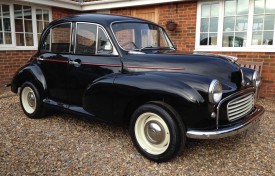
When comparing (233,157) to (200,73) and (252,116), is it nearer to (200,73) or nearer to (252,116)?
(252,116)

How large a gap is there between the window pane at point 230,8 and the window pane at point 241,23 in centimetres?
24

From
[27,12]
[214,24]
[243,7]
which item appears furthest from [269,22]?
[27,12]

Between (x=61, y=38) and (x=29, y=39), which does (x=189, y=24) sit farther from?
(x=29, y=39)

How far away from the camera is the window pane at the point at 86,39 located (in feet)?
11.7

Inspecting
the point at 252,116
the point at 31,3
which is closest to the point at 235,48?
the point at 252,116

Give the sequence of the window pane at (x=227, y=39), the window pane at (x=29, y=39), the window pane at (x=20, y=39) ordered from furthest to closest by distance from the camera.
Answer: the window pane at (x=29, y=39), the window pane at (x=20, y=39), the window pane at (x=227, y=39)

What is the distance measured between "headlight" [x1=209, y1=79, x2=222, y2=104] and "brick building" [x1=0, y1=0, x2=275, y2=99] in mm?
4465

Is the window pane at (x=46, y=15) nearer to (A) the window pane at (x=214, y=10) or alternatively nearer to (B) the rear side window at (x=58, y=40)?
(B) the rear side window at (x=58, y=40)

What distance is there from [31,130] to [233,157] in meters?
3.09

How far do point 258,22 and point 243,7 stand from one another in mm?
579

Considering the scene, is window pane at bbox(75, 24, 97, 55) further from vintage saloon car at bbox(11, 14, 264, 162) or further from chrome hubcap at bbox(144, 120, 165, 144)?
chrome hubcap at bbox(144, 120, 165, 144)

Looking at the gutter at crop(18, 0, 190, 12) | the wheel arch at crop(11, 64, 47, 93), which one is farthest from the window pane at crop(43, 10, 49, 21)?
the wheel arch at crop(11, 64, 47, 93)

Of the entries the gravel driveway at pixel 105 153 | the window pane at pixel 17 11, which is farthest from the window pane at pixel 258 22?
the window pane at pixel 17 11

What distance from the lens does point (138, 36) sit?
366 cm
